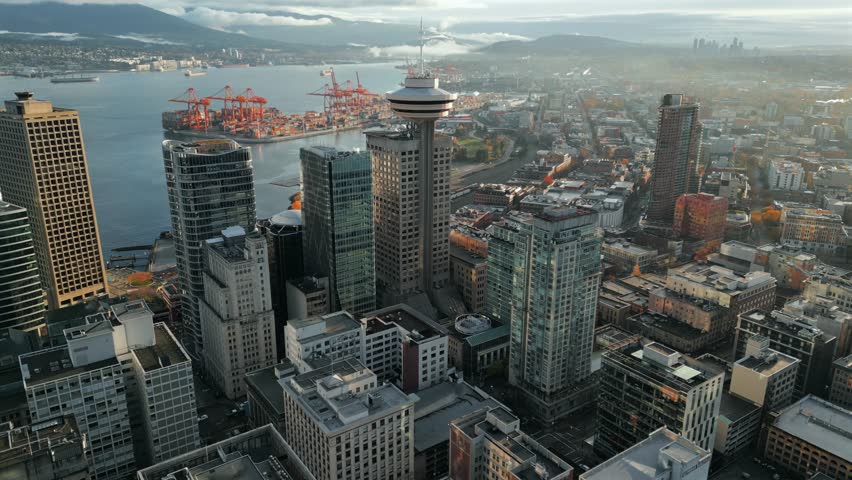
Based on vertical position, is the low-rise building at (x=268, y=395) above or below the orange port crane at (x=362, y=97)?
below

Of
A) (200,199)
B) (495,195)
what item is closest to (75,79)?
(495,195)

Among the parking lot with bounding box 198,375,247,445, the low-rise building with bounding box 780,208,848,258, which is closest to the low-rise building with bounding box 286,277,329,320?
the parking lot with bounding box 198,375,247,445

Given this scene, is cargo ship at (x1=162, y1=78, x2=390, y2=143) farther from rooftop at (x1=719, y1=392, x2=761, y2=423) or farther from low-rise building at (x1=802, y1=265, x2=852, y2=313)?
rooftop at (x1=719, y1=392, x2=761, y2=423)

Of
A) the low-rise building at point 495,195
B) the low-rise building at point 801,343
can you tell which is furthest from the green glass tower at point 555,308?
the low-rise building at point 495,195

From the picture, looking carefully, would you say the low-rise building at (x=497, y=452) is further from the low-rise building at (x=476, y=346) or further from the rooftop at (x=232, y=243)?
the rooftop at (x=232, y=243)

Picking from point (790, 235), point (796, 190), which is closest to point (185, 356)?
point (790, 235)

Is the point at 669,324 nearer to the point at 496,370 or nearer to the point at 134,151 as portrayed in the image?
the point at 496,370
